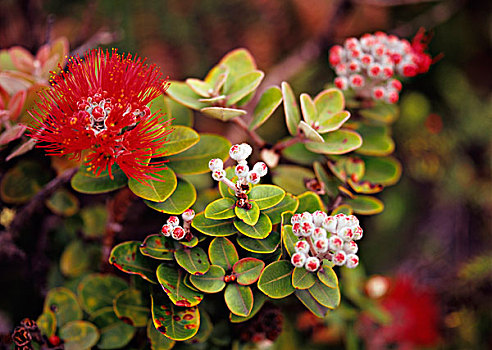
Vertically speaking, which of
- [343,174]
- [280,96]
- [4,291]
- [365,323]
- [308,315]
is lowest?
[365,323]

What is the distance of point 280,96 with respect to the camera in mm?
540

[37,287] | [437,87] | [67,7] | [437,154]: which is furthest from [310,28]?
[37,287]

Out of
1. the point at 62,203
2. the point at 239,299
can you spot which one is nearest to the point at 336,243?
the point at 239,299

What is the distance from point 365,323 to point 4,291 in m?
0.71

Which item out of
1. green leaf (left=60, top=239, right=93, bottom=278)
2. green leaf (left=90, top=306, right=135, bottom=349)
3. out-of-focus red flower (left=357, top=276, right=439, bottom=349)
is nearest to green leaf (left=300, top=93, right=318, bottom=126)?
green leaf (left=90, top=306, right=135, bottom=349)

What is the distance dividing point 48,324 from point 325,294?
0.36m

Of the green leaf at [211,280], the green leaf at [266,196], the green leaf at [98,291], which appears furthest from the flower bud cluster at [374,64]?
the green leaf at [98,291]

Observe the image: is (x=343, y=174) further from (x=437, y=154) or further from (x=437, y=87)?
(x=437, y=87)

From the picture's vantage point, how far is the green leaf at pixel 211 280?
45 centimetres

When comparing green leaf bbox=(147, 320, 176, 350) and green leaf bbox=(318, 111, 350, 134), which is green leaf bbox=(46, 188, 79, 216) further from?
green leaf bbox=(318, 111, 350, 134)

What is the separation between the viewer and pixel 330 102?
1.88ft

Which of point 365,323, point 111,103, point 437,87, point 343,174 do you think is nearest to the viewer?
point 111,103

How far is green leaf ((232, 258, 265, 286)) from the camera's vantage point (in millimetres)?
464

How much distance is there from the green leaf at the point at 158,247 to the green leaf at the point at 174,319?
0.17 feet
